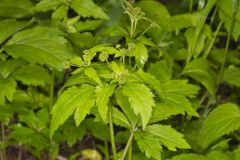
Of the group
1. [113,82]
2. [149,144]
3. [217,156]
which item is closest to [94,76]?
[113,82]

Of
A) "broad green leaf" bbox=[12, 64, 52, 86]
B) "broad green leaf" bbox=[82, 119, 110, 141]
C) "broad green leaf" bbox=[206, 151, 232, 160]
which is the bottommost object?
"broad green leaf" bbox=[82, 119, 110, 141]

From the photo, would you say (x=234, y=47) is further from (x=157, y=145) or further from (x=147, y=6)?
(x=157, y=145)

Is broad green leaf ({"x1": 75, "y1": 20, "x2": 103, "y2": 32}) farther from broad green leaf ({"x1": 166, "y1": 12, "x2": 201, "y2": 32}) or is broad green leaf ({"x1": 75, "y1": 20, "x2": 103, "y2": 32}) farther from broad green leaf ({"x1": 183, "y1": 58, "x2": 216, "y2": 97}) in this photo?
broad green leaf ({"x1": 183, "y1": 58, "x2": 216, "y2": 97})

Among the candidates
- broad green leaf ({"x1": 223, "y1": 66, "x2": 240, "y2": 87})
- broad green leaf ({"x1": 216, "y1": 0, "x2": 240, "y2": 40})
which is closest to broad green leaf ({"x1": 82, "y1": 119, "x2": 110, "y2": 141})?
broad green leaf ({"x1": 223, "y1": 66, "x2": 240, "y2": 87})

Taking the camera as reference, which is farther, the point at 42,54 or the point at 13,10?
the point at 13,10

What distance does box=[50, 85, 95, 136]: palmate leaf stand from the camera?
1.34m

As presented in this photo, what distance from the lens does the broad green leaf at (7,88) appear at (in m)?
1.85

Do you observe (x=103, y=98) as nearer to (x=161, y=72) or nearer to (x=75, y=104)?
(x=75, y=104)

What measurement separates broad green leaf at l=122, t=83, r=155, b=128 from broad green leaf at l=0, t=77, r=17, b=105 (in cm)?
72

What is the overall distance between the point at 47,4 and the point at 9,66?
33 cm

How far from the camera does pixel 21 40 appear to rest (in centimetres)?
188

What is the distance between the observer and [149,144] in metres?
1.48

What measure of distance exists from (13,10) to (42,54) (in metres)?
0.56

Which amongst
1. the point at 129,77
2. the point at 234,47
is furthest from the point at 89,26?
the point at 234,47
